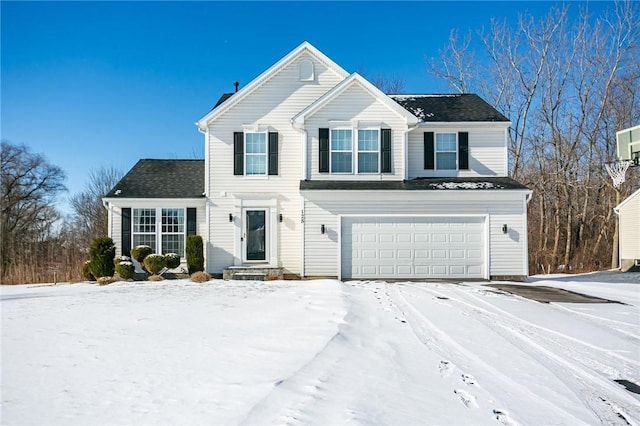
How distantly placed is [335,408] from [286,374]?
2.82ft

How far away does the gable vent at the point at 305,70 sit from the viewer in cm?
1590

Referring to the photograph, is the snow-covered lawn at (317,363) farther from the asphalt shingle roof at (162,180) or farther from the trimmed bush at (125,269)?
the asphalt shingle roof at (162,180)

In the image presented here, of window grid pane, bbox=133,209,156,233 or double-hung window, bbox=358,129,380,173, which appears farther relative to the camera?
window grid pane, bbox=133,209,156,233

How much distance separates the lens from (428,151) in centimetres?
1569

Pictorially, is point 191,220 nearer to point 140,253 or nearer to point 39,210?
point 140,253

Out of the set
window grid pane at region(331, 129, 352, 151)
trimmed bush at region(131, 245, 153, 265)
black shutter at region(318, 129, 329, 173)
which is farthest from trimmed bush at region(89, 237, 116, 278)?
window grid pane at region(331, 129, 352, 151)

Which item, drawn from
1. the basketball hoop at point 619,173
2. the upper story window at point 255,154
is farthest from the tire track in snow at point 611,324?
the basketball hoop at point 619,173

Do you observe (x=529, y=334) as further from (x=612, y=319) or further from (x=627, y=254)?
(x=627, y=254)

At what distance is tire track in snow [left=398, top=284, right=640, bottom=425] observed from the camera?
418 centimetres

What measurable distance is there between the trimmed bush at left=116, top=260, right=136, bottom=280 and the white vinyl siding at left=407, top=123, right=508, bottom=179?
10540 mm

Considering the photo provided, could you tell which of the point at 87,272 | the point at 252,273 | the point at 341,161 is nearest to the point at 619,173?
the point at 341,161

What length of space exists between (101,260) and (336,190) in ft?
28.6

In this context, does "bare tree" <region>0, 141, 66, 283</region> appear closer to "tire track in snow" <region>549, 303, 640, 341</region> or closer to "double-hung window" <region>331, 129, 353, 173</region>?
"double-hung window" <region>331, 129, 353, 173</region>

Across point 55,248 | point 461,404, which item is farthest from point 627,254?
point 55,248
